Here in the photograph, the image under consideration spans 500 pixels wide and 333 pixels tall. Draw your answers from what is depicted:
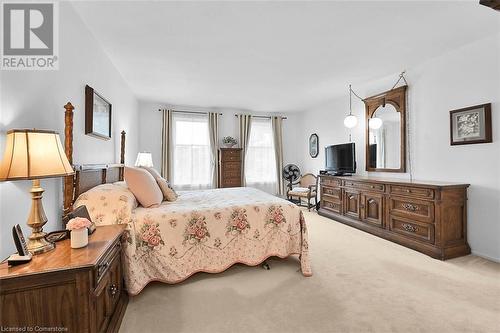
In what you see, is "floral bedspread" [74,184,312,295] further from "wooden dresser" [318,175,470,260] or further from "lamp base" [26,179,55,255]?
"wooden dresser" [318,175,470,260]

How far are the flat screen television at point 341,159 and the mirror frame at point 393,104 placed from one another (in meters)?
0.26

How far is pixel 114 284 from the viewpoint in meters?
1.64

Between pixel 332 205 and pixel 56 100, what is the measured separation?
4.46 m

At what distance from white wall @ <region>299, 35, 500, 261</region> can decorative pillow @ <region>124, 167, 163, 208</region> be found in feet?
12.3

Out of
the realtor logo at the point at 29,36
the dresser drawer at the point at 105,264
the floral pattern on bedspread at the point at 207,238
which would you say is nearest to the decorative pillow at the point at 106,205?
the floral pattern on bedspread at the point at 207,238

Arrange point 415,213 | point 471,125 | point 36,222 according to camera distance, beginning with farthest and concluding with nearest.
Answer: point 415,213
point 471,125
point 36,222

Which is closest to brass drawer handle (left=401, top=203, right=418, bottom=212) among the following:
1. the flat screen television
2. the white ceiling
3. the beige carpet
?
the beige carpet

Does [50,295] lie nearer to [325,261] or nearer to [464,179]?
[325,261]

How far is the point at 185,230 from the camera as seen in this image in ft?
7.11

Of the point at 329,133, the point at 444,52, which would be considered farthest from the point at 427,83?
the point at 329,133

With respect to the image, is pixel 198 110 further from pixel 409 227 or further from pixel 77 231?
pixel 409 227

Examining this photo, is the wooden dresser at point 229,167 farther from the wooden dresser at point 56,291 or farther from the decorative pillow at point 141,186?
the wooden dresser at point 56,291

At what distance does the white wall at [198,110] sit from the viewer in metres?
5.50

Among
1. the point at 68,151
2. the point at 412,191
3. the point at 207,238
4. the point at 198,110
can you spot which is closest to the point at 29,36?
the point at 68,151
